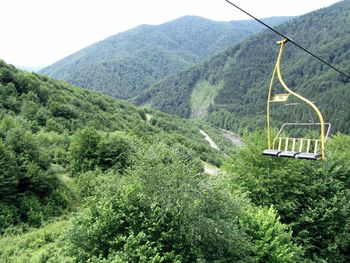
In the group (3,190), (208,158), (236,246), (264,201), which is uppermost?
(3,190)

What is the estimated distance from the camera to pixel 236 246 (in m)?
15.7

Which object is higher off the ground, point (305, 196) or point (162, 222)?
point (162, 222)

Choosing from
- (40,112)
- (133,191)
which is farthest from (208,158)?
(133,191)

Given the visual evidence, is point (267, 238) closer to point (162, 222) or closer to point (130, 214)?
point (162, 222)

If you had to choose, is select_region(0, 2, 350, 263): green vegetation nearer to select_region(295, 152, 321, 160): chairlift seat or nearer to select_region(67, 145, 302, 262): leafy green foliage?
select_region(67, 145, 302, 262): leafy green foliage

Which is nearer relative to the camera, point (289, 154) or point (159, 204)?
point (289, 154)

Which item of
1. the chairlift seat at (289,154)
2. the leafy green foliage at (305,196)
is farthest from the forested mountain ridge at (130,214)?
the leafy green foliage at (305,196)

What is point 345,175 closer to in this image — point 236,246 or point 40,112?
point 236,246

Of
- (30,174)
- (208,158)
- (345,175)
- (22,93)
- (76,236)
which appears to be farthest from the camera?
(208,158)

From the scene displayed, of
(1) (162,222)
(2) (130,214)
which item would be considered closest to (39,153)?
(2) (130,214)

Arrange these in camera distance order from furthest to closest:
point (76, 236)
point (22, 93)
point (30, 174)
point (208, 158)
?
point (208, 158) → point (22, 93) → point (30, 174) → point (76, 236)

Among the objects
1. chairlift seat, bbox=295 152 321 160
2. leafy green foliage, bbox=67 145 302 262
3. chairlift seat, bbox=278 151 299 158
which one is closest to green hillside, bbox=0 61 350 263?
leafy green foliage, bbox=67 145 302 262

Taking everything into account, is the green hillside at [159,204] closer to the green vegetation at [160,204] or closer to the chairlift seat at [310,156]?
the green vegetation at [160,204]

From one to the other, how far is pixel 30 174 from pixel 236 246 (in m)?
15.0
